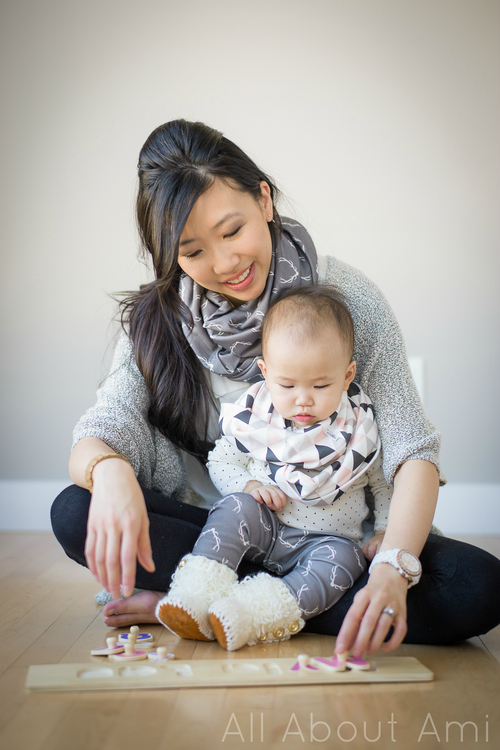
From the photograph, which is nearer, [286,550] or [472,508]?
[286,550]

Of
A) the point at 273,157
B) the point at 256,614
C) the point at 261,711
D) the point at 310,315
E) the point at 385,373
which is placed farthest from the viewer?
the point at 273,157

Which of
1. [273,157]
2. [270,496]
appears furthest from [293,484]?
[273,157]

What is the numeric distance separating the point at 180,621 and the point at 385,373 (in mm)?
600

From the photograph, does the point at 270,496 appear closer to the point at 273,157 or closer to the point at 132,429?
the point at 132,429

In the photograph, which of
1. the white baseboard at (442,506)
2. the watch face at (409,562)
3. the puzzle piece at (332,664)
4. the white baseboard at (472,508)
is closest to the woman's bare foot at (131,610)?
the puzzle piece at (332,664)

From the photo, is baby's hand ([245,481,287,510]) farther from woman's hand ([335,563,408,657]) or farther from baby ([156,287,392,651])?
woman's hand ([335,563,408,657])

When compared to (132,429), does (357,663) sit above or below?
below

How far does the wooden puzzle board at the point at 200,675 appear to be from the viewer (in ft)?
3.08

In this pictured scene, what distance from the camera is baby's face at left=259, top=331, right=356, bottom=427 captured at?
3.87ft

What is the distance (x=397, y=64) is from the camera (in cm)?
236

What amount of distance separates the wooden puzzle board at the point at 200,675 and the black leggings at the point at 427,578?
14 centimetres

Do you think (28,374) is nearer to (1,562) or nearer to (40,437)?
(40,437)

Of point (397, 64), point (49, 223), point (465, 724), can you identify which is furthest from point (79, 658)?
point (397, 64)

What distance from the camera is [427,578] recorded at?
1152 millimetres
